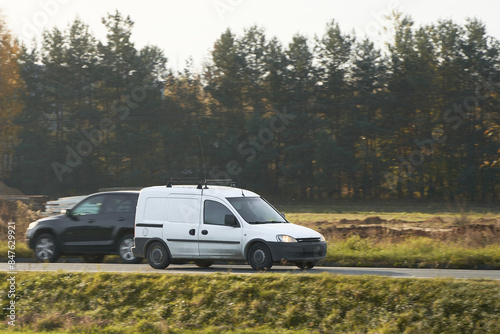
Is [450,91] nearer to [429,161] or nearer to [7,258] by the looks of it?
[429,161]

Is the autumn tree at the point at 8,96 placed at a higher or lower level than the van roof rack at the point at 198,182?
higher

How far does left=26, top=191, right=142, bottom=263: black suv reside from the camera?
17469mm

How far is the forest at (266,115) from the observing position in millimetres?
54750

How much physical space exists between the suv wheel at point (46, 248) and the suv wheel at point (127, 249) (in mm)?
1965

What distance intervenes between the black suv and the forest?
36008 mm

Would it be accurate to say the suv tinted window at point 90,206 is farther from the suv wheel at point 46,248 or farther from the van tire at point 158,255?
the van tire at point 158,255

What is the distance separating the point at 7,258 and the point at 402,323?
13.5m

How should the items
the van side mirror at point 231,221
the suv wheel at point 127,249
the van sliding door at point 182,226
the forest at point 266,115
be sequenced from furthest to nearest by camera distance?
the forest at point 266,115
the suv wheel at point 127,249
the van sliding door at point 182,226
the van side mirror at point 231,221

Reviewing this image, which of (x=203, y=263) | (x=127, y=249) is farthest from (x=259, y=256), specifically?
(x=127, y=249)

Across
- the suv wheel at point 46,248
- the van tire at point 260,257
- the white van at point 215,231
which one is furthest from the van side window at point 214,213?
the suv wheel at point 46,248

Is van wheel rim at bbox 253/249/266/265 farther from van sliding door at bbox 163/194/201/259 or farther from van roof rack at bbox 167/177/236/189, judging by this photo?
van roof rack at bbox 167/177/236/189

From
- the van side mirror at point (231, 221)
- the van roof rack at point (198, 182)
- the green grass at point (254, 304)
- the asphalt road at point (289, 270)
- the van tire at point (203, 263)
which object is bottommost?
the green grass at point (254, 304)

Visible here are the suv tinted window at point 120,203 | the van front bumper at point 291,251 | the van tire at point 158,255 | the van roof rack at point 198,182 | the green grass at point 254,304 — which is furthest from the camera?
the suv tinted window at point 120,203

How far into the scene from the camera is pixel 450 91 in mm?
54406
